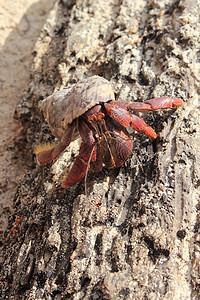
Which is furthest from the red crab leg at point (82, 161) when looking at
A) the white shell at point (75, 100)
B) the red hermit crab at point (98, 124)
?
the white shell at point (75, 100)

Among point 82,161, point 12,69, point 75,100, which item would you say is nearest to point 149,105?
point 75,100

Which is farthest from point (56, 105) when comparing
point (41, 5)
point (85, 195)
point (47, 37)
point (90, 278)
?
point (41, 5)

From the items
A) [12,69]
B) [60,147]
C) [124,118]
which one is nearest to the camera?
[124,118]

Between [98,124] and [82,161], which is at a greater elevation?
[98,124]

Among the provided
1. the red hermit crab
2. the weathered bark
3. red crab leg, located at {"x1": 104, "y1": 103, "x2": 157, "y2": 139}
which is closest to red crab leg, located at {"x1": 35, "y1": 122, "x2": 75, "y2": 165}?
the red hermit crab

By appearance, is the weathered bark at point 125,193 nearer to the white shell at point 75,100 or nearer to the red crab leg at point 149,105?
the red crab leg at point 149,105

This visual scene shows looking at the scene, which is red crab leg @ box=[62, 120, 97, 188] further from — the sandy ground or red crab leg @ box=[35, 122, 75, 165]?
the sandy ground

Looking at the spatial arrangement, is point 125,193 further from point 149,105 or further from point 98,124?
point 149,105
